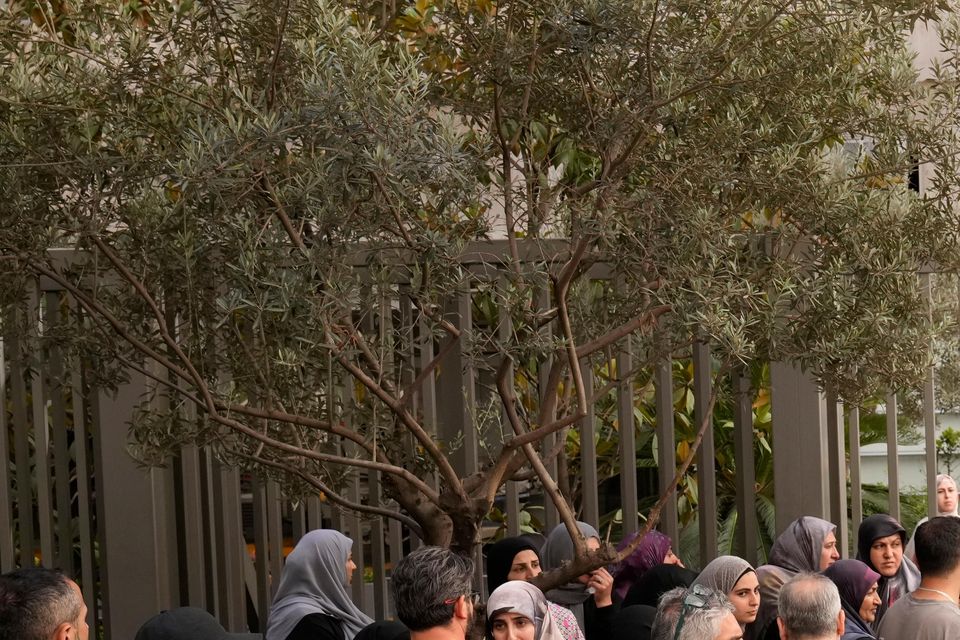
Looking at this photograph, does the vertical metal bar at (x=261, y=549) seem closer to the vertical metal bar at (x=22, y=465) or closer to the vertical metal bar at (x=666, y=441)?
the vertical metal bar at (x=22, y=465)

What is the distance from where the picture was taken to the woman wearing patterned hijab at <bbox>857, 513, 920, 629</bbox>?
6109mm

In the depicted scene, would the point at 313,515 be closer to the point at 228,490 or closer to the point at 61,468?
the point at 228,490

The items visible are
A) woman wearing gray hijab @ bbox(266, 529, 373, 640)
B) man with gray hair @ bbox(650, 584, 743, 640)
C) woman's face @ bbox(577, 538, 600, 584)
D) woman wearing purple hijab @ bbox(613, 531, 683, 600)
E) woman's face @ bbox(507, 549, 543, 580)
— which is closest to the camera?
man with gray hair @ bbox(650, 584, 743, 640)

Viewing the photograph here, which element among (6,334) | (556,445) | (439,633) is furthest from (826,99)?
(6,334)

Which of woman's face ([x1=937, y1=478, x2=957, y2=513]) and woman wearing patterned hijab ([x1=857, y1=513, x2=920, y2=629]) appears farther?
woman's face ([x1=937, y1=478, x2=957, y2=513])

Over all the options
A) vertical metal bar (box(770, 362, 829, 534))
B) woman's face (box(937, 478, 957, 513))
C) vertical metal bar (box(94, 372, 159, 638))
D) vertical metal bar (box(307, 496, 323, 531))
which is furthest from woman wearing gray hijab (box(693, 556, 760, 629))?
vertical metal bar (box(94, 372, 159, 638))

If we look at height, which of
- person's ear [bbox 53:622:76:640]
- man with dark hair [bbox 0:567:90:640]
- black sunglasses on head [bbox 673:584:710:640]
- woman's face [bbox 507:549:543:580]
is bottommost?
woman's face [bbox 507:549:543:580]

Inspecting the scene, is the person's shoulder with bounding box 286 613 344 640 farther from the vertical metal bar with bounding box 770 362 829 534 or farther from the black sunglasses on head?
the vertical metal bar with bounding box 770 362 829 534

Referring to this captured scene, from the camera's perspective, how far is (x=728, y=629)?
13.4 ft

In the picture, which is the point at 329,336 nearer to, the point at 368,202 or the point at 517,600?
the point at 368,202

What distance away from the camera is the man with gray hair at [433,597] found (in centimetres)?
409

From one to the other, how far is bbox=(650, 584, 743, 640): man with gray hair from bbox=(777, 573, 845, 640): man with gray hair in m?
0.30

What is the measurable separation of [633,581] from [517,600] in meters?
1.82

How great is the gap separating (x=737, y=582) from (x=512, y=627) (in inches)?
41.7
